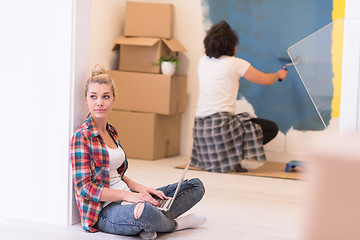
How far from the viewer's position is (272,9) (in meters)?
4.94

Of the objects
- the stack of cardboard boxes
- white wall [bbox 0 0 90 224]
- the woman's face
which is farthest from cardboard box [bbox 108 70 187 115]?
the woman's face

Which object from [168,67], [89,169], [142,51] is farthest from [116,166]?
[142,51]

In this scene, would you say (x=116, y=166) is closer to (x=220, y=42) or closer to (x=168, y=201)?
(x=168, y=201)

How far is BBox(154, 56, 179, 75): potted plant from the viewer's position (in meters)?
4.86

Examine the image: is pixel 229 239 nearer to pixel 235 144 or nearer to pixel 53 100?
pixel 53 100

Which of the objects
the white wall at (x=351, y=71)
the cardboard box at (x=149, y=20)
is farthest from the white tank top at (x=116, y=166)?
the cardboard box at (x=149, y=20)

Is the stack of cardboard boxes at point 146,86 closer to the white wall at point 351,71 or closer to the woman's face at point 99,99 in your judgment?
the woman's face at point 99,99

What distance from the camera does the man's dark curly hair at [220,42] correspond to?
4340mm

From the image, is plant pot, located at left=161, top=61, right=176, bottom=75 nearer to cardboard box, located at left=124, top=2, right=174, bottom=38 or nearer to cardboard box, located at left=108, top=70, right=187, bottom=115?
cardboard box, located at left=108, top=70, right=187, bottom=115

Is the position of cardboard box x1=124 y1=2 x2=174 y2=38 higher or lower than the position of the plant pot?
higher

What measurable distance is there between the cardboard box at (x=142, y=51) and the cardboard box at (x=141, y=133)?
41 cm

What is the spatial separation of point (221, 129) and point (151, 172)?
0.61 metres

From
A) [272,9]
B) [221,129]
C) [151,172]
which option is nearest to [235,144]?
[221,129]

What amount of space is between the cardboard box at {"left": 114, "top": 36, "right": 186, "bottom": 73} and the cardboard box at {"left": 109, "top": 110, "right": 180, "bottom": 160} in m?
0.41
